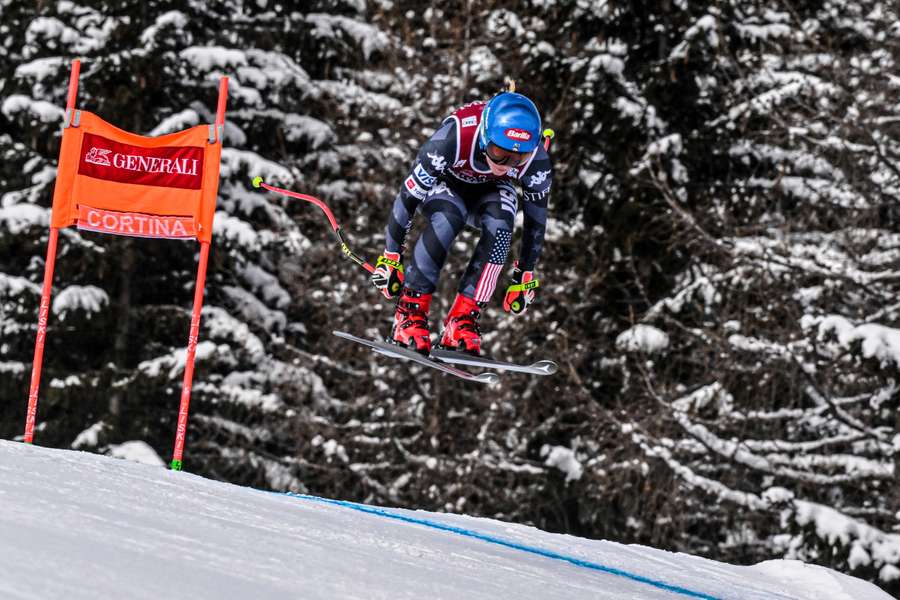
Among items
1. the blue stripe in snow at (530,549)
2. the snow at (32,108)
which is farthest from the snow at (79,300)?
the blue stripe in snow at (530,549)

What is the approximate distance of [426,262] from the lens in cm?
793

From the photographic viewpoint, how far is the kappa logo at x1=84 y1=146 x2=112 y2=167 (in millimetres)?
8695

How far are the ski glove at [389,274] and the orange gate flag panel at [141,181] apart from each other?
1447mm

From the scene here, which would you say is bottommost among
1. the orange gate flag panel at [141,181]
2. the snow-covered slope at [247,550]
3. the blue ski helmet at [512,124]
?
the snow-covered slope at [247,550]

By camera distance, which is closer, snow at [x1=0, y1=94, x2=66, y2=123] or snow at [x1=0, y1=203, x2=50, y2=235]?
snow at [x1=0, y1=203, x2=50, y2=235]

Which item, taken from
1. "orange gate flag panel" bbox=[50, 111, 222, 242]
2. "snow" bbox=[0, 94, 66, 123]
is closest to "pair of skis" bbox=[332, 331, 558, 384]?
"orange gate flag panel" bbox=[50, 111, 222, 242]

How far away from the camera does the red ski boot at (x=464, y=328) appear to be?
26.7 ft

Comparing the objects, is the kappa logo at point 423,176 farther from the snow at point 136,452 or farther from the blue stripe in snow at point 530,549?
the snow at point 136,452

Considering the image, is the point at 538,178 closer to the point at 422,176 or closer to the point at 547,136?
the point at 547,136

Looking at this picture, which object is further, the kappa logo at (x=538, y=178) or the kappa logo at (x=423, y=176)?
the kappa logo at (x=538, y=178)

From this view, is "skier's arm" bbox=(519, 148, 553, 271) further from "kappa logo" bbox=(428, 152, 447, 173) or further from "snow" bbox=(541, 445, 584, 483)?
"snow" bbox=(541, 445, 584, 483)

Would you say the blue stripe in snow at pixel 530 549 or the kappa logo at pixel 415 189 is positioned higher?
the kappa logo at pixel 415 189

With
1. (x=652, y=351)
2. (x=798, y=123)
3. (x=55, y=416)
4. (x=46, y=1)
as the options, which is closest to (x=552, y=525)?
(x=652, y=351)

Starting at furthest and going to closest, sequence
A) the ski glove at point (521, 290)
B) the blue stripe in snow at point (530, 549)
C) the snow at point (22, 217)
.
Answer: the snow at point (22, 217) → the ski glove at point (521, 290) → the blue stripe in snow at point (530, 549)
